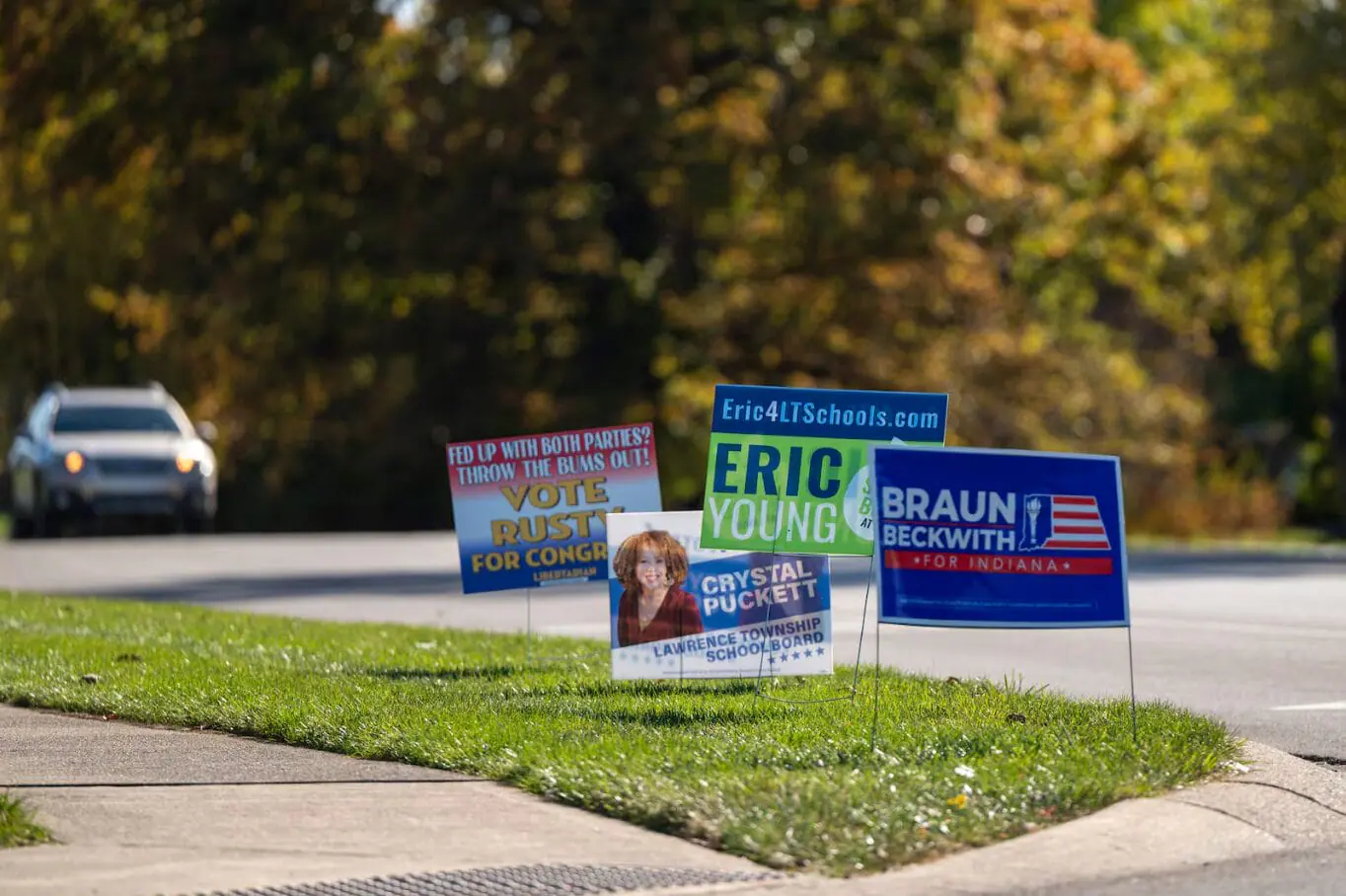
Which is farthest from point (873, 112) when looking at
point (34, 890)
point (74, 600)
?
point (34, 890)

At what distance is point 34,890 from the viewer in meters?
7.36

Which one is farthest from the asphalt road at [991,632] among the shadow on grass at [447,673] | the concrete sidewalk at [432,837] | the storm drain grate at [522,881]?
the storm drain grate at [522,881]

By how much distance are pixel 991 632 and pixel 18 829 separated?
11.0 m

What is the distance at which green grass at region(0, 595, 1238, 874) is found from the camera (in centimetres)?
841

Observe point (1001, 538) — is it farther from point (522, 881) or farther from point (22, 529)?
point (22, 529)

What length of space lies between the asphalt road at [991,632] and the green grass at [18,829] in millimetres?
4274

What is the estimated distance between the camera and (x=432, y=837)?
328 inches

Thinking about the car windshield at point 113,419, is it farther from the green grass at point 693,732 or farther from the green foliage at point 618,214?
the green grass at point 693,732

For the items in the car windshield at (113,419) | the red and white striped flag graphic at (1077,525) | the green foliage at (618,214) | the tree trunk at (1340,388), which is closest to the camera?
the red and white striped flag graphic at (1077,525)

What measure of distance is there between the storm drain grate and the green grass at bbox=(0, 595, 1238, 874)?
0.33m

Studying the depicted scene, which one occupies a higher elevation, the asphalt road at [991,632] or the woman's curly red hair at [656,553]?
the woman's curly red hair at [656,553]

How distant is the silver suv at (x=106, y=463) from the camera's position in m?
30.4

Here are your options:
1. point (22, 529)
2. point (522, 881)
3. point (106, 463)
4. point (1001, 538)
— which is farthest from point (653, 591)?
point (22, 529)

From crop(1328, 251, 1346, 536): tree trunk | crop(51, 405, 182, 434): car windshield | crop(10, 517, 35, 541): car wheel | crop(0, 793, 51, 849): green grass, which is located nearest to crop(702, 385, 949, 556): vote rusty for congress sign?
crop(0, 793, 51, 849): green grass
